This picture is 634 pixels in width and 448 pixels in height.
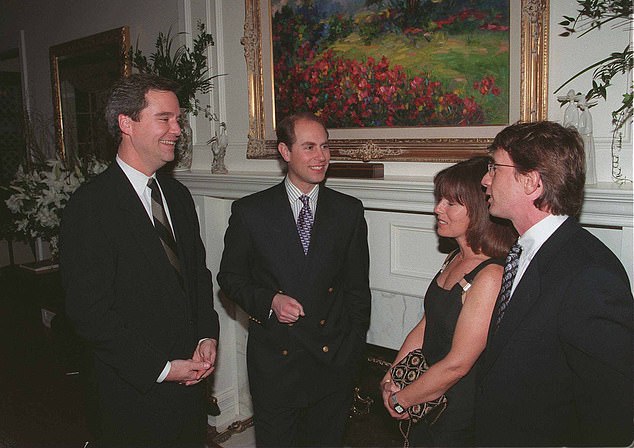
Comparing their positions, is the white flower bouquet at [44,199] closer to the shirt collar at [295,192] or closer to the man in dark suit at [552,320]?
the shirt collar at [295,192]

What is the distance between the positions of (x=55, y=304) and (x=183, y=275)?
8.64 feet

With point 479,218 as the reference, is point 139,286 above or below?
below

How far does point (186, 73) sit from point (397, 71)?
153 centimetres

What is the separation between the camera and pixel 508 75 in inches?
101

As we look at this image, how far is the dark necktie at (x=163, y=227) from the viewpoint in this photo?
7.07 ft

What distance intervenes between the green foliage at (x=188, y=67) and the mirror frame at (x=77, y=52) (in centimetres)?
53

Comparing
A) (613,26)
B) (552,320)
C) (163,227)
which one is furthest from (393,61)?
(552,320)

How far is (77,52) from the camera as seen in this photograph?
5125mm

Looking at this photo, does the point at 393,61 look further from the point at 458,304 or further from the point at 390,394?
the point at 390,394

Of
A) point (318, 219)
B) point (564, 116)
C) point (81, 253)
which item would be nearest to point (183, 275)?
point (81, 253)

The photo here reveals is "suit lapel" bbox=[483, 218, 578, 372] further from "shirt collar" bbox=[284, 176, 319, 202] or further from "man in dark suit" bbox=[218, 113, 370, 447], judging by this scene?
"shirt collar" bbox=[284, 176, 319, 202]

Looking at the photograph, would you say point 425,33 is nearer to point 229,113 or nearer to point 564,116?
point 564,116

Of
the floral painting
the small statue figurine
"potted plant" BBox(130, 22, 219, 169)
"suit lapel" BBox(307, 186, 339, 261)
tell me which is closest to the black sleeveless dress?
"suit lapel" BBox(307, 186, 339, 261)

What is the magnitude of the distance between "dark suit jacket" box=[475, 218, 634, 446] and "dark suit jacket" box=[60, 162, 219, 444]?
1.10m
